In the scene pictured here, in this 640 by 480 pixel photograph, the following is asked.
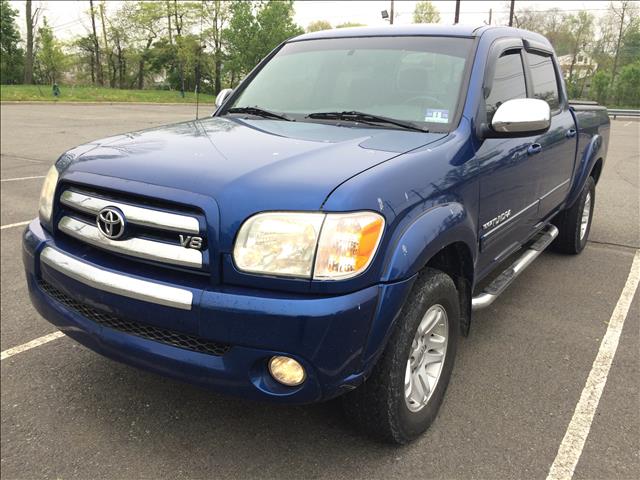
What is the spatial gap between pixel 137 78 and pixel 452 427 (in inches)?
2476

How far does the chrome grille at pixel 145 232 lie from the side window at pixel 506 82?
1780mm

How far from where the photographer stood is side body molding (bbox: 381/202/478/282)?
1.99 meters

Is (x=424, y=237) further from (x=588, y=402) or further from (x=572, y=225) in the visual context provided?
(x=572, y=225)

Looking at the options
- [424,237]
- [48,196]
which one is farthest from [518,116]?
[48,196]

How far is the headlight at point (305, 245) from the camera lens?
6.15 ft

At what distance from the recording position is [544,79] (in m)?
4.10

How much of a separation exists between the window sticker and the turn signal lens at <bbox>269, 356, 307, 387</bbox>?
151cm

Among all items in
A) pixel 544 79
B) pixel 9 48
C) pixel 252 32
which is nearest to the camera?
pixel 544 79

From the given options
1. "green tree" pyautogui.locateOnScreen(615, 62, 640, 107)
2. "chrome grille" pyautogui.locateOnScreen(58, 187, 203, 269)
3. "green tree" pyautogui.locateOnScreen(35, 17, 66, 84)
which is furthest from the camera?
"green tree" pyautogui.locateOnScreen(35, 17, 66, 84)

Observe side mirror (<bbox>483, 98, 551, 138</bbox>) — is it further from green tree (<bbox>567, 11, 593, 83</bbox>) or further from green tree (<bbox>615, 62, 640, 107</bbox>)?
green tree (<bbox>615, 62, 640, 107</bbox>)

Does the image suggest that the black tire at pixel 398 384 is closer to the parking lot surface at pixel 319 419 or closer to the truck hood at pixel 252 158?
the parking lot surface at pixel 319 419

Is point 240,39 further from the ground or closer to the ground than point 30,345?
further from the ground

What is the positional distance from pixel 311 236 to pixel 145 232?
0.67 m

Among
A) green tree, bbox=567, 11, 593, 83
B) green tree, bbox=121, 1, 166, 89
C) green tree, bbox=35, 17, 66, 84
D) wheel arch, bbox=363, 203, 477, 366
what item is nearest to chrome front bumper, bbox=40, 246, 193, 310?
wheel arch, bbox=363, 203, 477, 366
